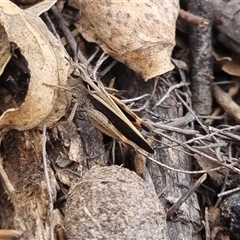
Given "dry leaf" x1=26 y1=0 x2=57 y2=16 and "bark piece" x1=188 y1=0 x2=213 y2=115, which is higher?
"dry leaf" x1=26 y1=0 x2=57 y2=16

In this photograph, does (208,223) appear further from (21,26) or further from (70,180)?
(21,26)

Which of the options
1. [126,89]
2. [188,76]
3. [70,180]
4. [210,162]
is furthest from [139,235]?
[188,76]

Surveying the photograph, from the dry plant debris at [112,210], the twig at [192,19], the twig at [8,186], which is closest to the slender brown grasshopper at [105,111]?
the dry plant debris at [112,210]

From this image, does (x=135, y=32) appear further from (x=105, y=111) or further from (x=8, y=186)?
(x=8, y=186)

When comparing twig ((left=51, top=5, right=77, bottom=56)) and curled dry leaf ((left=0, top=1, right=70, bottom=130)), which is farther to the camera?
twig ((left=51, top=5, right=77, bottom=56))

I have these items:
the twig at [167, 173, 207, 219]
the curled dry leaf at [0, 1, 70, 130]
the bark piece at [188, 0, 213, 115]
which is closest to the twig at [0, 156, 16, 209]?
the curled dry leaf at [0, 1, 70, 130]

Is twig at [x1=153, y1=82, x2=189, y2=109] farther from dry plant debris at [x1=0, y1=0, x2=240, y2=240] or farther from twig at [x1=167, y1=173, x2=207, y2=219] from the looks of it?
twig at [x1=167, y1=173, x2=207, y2=219]

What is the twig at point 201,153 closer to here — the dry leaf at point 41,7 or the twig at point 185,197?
the twig at point 185,197
